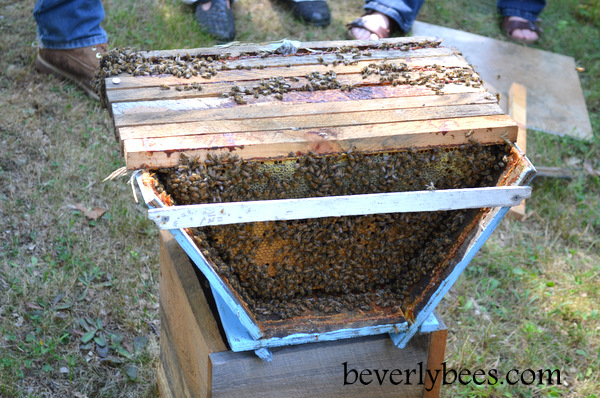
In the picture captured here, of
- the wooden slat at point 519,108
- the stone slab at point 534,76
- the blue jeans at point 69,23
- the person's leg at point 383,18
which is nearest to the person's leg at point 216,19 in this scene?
the blue jeans at point 69,23

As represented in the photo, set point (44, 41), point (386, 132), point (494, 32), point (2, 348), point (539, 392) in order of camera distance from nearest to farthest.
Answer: point (386, 132) → point (2, 348) → point (539, 392) → point (44, 41) → point (494, 32)

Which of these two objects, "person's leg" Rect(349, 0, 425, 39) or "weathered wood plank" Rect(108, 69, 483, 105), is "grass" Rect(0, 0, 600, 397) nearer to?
"person's leg" Rect(349, 0, 425, 39)

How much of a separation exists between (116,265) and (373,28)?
2862 millimetres

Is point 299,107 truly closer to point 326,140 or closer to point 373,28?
point 326,140

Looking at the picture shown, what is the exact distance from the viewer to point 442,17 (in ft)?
18.4

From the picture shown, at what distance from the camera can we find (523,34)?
552 cm

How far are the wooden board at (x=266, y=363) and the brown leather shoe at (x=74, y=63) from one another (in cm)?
218

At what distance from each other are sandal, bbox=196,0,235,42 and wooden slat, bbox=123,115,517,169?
308 centimetres

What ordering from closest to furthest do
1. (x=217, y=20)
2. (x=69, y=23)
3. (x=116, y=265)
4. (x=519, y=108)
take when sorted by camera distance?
(x=116, y=265)
(x=69, y=23)
(x=519, y=108)
(x=217, y=20)

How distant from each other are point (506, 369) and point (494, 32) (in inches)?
144

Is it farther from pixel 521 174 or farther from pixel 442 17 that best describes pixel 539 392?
pixel 442 17

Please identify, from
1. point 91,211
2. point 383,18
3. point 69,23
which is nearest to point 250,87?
point 91,211

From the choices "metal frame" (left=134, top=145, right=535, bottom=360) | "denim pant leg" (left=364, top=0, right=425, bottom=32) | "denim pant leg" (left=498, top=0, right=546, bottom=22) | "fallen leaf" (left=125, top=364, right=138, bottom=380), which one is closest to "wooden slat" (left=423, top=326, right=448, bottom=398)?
"metal frame" (left=134, top=145, right=535, bottom=360)

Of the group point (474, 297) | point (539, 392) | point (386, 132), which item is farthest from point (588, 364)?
point (386, 132)
